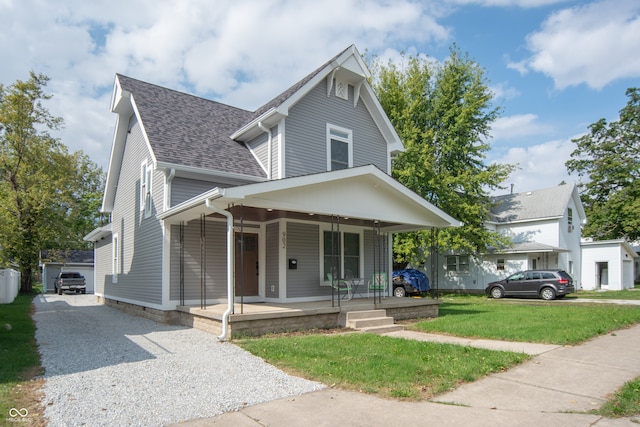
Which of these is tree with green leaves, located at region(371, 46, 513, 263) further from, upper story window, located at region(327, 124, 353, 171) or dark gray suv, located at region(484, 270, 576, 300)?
upper story window, located at region(327, 124, 353, 171)

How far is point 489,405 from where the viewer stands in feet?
16.2

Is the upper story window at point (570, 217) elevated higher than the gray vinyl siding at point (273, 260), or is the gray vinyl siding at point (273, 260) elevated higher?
the upper story window at point (570, 217)

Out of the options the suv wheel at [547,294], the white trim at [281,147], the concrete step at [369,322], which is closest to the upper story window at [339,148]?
the white trim at [281,147]

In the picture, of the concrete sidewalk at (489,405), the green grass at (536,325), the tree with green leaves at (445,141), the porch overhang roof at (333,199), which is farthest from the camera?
the tree with green leaves at (445,141)

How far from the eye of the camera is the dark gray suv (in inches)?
802

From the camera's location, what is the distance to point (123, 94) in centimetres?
1386

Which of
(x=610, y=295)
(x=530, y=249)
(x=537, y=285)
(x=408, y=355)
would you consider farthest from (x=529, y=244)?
(x=408, y=355)

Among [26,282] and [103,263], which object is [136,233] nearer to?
[103,263]

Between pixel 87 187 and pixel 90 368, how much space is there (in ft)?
157

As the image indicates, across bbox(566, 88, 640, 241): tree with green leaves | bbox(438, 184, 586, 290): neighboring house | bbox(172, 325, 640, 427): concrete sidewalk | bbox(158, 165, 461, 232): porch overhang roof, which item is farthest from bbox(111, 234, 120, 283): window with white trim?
bbox(566, 88, 640, 241): tree with green leaves

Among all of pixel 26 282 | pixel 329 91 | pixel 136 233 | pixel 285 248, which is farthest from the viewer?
pixel 26 282

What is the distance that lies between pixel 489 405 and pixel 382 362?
1922 mm

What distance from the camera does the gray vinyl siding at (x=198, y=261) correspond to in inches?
455

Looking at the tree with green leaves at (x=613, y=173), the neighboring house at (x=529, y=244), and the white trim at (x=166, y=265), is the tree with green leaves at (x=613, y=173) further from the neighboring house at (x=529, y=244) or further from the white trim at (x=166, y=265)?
the white trim at (x=166, y=265)
